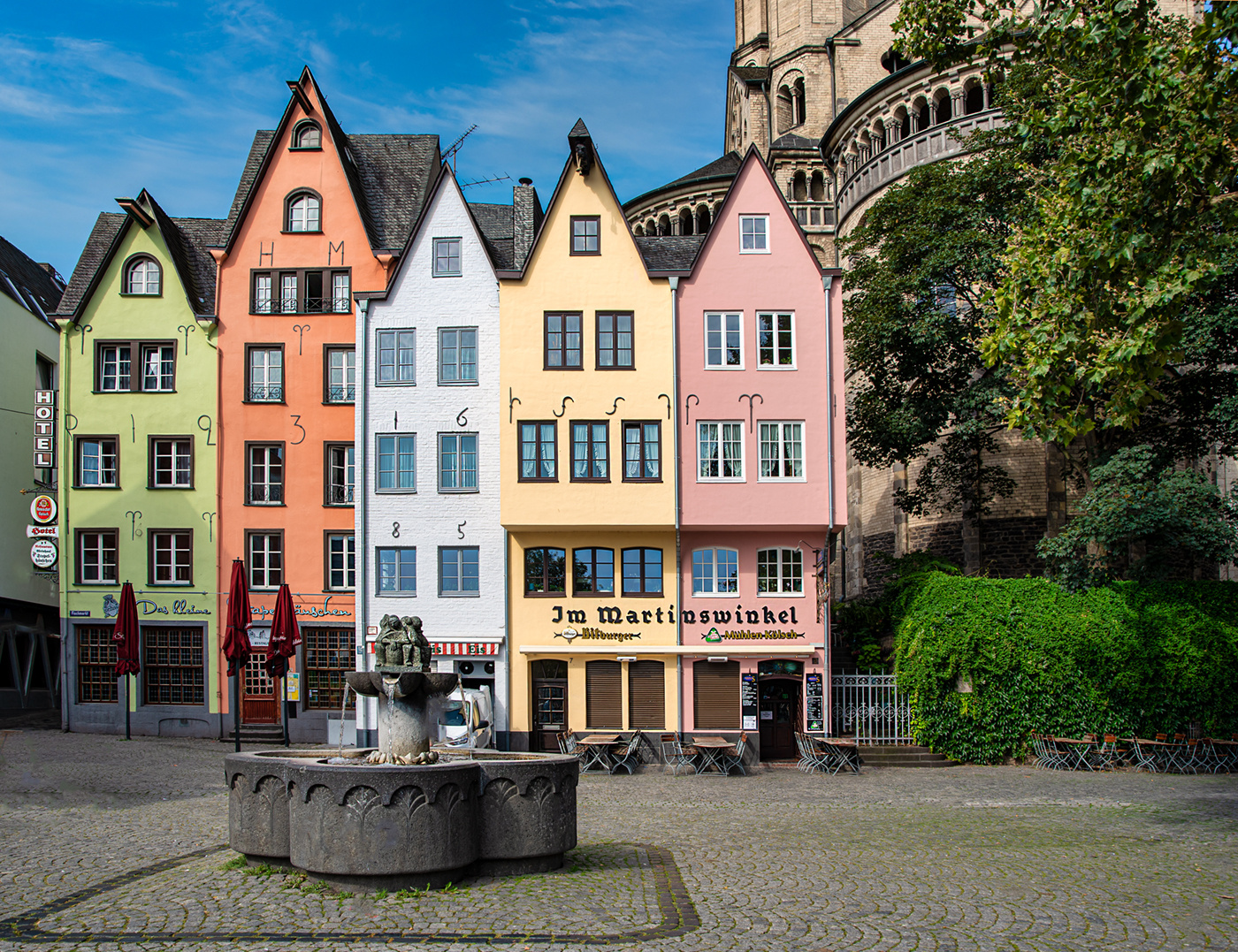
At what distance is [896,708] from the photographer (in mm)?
27141

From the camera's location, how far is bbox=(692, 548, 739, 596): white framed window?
27.8 meters

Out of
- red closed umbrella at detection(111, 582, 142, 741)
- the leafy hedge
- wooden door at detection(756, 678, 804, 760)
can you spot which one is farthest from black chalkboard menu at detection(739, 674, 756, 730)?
red closed umbrella at detection(111, 582, 142, 741)

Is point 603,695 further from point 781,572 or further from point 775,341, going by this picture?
point 775,341

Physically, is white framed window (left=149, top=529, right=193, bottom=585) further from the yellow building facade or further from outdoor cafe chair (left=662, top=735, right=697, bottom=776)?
outdoor cafe chair (left=662, top=735, right=697, bottom=776)

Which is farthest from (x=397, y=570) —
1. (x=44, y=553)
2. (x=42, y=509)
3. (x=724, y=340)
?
(x=42, y=509)

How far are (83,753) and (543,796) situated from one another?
17.9 metres

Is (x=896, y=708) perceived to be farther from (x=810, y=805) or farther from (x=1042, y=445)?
(x=1042, y=445)

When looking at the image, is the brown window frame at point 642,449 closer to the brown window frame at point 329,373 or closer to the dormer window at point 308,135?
the brown window frame at point 329,373

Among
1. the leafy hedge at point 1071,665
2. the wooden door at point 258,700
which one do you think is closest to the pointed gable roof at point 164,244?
the wooden door at point 258,700

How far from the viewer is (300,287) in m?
31.8

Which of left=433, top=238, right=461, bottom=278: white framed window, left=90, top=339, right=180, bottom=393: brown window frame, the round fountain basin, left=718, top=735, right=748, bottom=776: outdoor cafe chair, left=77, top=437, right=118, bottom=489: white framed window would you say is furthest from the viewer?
left=90, top=339, right=180, bottom=393: brown window frame

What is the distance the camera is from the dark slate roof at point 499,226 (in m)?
31.0

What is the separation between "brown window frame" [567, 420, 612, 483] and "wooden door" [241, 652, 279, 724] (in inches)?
402

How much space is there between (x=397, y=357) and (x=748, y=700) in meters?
12.1
